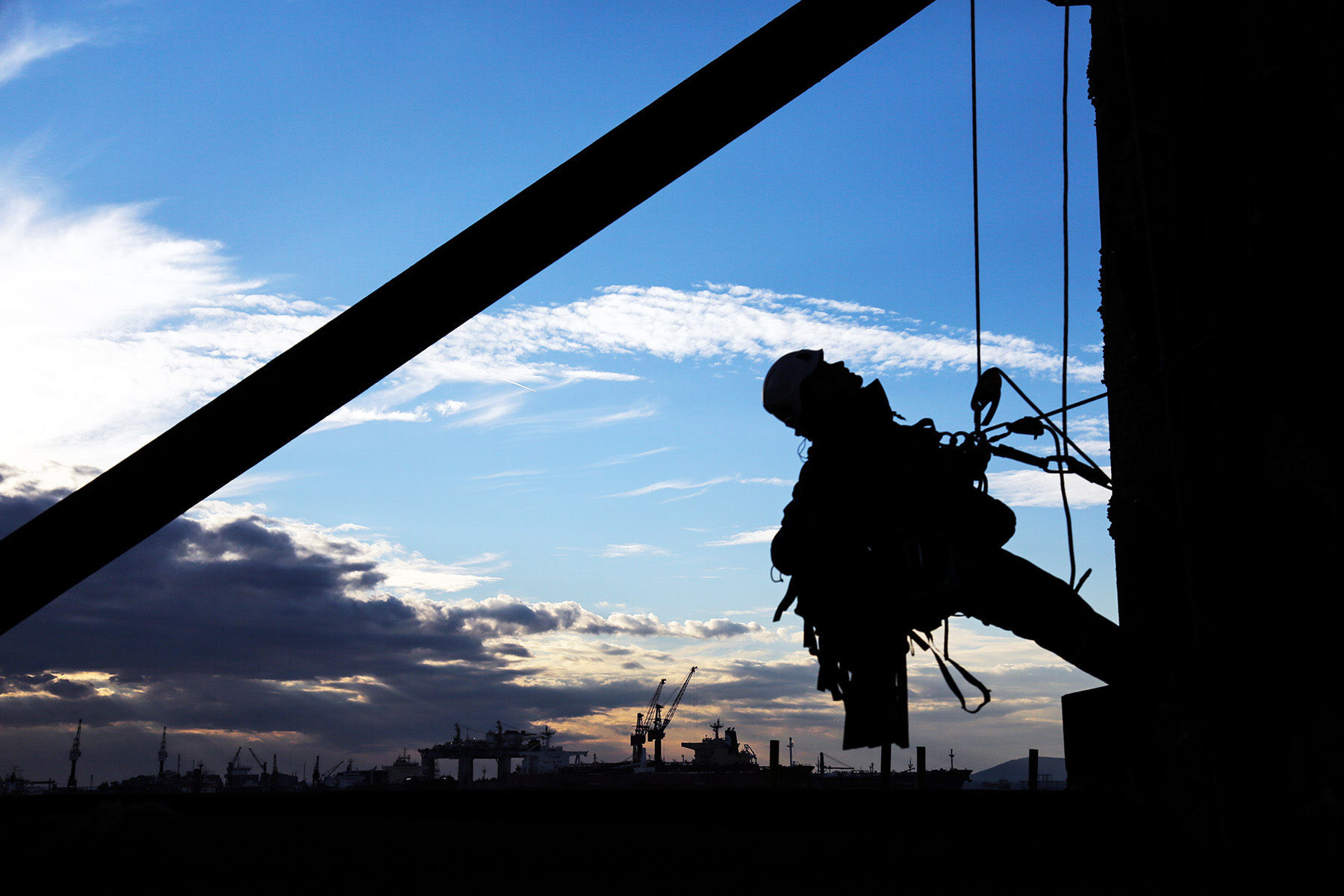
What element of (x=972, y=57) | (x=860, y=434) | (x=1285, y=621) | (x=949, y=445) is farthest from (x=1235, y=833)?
(x=972, y=57)

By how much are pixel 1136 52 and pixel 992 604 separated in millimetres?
3330

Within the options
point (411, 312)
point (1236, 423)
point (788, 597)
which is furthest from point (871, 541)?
point (411, 312)

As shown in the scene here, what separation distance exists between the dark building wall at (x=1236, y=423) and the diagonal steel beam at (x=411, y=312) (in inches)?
Answer: 105

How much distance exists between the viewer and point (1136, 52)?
5.25 m

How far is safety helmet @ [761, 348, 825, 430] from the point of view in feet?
13.4

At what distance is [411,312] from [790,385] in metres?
2.03

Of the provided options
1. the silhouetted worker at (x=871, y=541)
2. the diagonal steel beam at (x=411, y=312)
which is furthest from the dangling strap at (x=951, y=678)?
the diagonal steel beam at (x=411, y=312)

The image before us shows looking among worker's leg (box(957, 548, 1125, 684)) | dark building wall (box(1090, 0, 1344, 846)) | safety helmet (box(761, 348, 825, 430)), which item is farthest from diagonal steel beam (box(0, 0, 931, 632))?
dark building wall (box(1090, 0, 1344, 846))

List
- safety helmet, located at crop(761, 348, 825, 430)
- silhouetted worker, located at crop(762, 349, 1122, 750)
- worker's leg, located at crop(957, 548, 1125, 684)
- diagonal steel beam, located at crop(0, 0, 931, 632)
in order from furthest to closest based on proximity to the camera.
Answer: worker's leg, located at crop(957, 548, 1125, 684) < safety helmet, located at crop(761, 348, 825, 430) < silhouetted worker, located at crop(762, 349, 1122, 750) < diagonal steel beam, located at crop(0, 0, 931, 632)

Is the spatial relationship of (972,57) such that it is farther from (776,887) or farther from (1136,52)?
(776,887)

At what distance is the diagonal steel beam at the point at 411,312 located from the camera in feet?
7.86

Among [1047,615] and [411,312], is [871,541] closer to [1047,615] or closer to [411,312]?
[1047,615]

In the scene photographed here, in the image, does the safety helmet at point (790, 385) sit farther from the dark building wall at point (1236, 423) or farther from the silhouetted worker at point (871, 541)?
the dark building wall at point (1236, 423)

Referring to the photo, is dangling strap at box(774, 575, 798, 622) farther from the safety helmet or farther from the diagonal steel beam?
the diagonal steel beam
